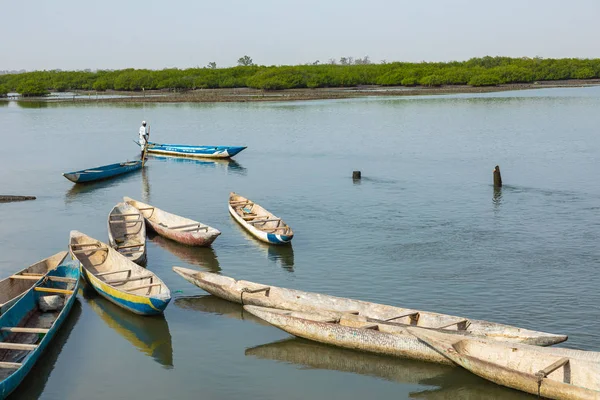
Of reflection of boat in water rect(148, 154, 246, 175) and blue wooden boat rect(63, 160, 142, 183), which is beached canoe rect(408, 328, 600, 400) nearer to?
blue wooden boat rect(63, 160, 142, 183)

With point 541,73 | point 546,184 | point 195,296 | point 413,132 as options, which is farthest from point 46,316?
point 541,73

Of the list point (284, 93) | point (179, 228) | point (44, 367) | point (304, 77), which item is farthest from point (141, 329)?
point (304, 77)

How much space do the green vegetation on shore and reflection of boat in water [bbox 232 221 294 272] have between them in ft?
294

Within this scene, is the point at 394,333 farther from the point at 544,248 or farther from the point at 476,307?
the point at 544,248

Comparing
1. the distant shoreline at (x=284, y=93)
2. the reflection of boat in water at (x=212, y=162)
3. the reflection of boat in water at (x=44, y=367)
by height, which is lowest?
the reflection of boat in water at (x=44, y=367)

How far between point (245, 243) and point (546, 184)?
14.3 m

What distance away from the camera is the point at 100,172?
30734 millimetres

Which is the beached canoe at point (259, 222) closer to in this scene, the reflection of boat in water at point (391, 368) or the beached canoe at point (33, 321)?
the beached canoe at point (33, 321)

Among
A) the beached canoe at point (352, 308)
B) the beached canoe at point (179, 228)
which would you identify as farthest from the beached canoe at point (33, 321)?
the beached canoe at point (179, 228)

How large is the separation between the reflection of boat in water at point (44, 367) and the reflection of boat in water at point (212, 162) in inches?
781

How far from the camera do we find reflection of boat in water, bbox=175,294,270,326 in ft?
47.5

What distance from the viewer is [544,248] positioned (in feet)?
61.7

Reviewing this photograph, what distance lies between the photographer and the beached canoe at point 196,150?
122 ft

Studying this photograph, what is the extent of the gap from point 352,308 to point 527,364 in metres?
3.68
